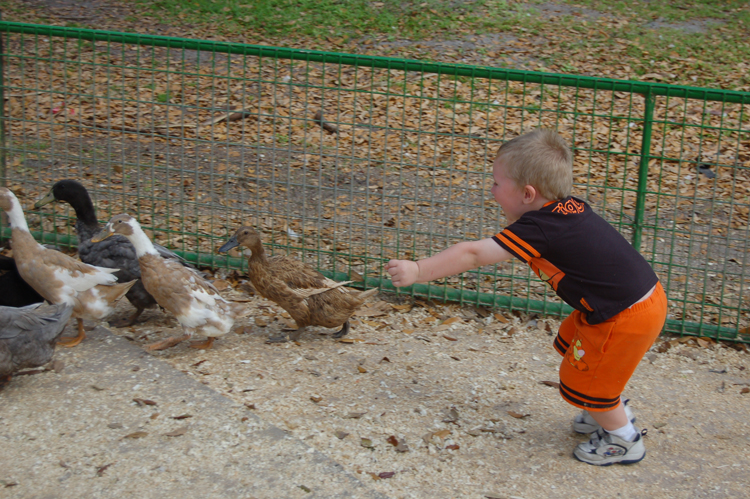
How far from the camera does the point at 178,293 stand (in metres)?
4.32

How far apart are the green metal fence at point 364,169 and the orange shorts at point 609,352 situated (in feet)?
5.15

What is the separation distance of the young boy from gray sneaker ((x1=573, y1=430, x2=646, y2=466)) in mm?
225

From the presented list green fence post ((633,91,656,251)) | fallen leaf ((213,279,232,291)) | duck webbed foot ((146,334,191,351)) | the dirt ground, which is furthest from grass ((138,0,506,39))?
duck webbed foot ((146,334,191,351))

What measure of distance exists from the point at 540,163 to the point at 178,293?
7.88 ft

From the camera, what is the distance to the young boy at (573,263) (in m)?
3.10

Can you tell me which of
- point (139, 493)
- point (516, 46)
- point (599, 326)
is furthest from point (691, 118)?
point (139, 493)

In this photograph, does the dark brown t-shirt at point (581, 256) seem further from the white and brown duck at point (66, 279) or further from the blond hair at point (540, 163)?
the white and brown duck at point (66, 279)

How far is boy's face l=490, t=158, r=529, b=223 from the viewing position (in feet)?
10.6

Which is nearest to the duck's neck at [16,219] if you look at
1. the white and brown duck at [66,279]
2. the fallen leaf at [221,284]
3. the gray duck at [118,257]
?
the white and brown duck at [66,279]

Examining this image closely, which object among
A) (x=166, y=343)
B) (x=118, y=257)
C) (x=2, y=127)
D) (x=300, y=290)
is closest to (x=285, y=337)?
(x=300, y=290)

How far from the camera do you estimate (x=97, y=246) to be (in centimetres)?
487

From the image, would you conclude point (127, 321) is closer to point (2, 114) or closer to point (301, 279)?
point (301, 279)

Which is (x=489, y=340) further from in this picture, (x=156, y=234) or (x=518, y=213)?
(x=156, y=234)

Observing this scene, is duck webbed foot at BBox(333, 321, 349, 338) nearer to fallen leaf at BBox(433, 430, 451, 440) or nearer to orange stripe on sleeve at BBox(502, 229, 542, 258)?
fallen leaf at BBox(433, 430, 451, 440)
